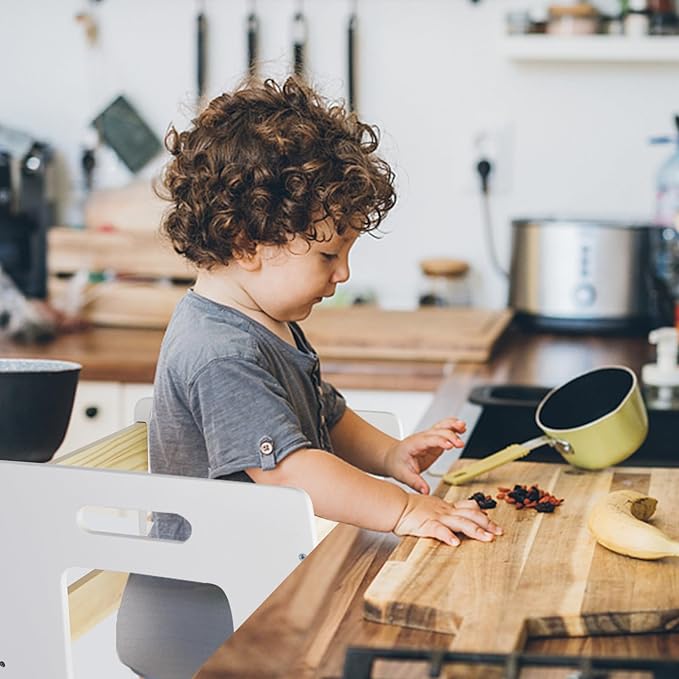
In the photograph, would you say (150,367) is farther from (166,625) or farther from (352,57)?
(166,625)

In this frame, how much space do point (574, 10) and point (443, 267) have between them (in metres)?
0.57

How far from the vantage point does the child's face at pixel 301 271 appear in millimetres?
1220

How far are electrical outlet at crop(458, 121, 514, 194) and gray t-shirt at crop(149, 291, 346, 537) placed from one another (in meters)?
1.38

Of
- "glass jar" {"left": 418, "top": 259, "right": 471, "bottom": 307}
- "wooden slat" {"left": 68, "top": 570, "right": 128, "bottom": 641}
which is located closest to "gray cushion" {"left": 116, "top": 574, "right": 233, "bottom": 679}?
"wooden slat" {"left": 68, "top": 570, "right": 128, "bottom": 641}

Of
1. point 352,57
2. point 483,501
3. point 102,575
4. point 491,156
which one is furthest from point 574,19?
point 102,575

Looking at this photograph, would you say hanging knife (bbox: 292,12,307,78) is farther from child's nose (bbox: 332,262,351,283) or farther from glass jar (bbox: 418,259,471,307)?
child's nose (bbox: 332,262,351,283)

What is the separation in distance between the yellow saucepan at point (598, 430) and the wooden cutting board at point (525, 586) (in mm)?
139

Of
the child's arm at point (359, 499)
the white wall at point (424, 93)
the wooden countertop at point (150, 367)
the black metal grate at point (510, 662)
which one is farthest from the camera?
the white wall at point (424, 93)

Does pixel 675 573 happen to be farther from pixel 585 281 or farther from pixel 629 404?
pixel 585 281

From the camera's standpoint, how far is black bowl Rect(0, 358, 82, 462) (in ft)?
4.05

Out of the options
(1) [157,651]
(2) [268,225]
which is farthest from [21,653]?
(2) [268,225]

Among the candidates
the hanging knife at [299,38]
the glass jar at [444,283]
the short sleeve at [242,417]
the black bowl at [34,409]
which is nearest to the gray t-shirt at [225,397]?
the short sleeve at [242,417]

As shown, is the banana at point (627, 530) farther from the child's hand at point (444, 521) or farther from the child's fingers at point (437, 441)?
the child's fingers at point (437, 441)

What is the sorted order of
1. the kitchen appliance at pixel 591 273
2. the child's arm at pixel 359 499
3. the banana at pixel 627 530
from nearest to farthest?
the banana at pixel 627 530 < the child's arm at pixel 359 499 < the kitchen appliance at pixel 591 273
